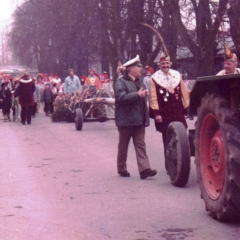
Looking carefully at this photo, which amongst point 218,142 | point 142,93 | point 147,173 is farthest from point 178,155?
point 218,142

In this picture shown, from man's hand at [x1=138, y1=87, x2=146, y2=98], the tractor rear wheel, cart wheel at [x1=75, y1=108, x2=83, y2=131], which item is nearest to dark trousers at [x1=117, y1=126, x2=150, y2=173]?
man's hand at [x1=138, y1=87, x2=146, y2=98]

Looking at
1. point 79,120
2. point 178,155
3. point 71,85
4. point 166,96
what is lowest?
point 79,120

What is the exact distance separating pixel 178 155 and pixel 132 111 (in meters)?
1.62

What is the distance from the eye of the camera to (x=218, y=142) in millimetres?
7766

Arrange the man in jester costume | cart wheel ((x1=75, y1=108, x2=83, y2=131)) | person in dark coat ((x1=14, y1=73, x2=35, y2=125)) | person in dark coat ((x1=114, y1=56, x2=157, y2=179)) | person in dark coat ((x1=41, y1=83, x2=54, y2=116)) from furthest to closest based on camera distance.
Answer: person in dark coat ((x1=41, y1=83, x2=54, y2=116))
person in dark coat ((x1=14, y1=73, x2=35, y2=125))
cart wheel ((x1=75, y1=108, x2=83, y2=131))
the man in jester costume
person in dark coat ((x1=114, y1=56, x2=157, y2=179))

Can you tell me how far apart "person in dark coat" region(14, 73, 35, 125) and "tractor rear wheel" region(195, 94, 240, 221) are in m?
18.6

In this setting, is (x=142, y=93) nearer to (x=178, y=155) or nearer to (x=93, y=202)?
(x=178, y=155)

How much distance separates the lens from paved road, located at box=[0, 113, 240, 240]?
24.8 feet

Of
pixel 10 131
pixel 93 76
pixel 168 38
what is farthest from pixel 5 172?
pixel 168 38

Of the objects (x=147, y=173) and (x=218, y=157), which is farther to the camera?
(x=147, y=173)

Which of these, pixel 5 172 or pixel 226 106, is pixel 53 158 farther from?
pixel 226 106

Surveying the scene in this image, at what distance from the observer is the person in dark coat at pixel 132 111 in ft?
37.4

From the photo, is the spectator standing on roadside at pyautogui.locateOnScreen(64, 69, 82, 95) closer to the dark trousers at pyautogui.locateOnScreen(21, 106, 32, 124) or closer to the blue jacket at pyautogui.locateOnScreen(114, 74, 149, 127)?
the dark trousers at pyautogui.locateOnScreen(21, 106, 32, 124)

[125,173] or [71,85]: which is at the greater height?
[71,85]
